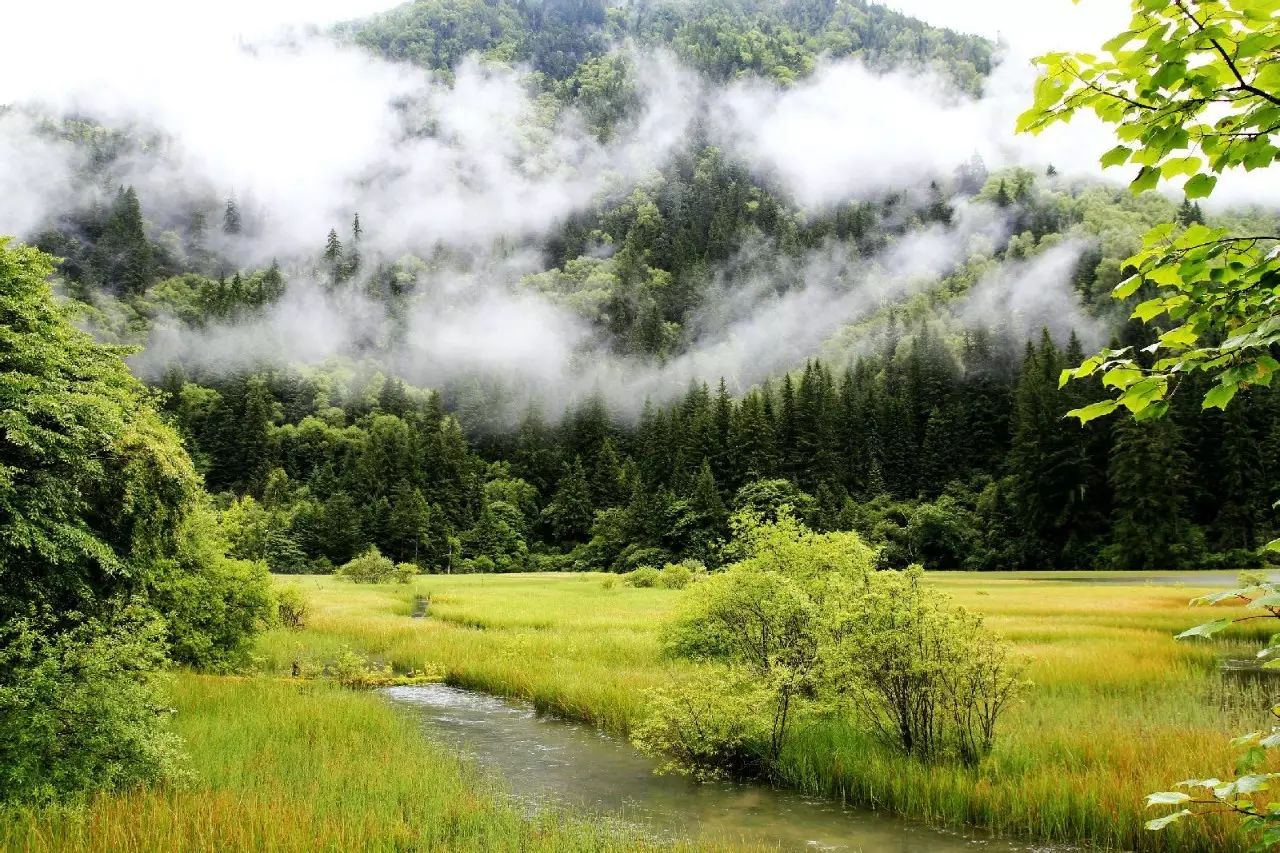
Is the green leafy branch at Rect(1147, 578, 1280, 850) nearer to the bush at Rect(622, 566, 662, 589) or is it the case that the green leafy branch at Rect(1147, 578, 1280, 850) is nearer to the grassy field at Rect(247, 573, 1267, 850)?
the grassy field at Rect(247, 573, 1267, 850)

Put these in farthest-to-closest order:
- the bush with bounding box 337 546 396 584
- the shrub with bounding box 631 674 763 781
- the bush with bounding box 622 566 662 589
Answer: the bush with bounding box 337 546 396 584
the bush with bounding box 622 566 662 589
the shrub with bounding box 631 674 763 781

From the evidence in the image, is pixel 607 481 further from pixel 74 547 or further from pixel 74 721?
pixel 74 721

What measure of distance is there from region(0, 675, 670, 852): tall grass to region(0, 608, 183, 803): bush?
1.71 feet

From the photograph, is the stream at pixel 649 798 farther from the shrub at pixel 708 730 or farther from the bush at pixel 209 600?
the bush at pixel 209 600

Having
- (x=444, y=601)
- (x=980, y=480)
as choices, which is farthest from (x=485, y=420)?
(x=444, y=601)

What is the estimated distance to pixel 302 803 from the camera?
1240cm

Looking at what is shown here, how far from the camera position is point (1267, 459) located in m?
72.8

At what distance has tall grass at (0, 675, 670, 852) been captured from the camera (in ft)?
33.8

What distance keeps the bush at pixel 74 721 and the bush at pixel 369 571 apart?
2779 inches

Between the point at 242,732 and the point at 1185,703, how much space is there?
22719 millimetres

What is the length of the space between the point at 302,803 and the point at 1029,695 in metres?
16.2

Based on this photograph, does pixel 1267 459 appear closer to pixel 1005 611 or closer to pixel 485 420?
pixel 1005 611

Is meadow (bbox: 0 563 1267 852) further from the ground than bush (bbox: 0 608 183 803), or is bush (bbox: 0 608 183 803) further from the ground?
bush (bbox: 0 608 183 803)

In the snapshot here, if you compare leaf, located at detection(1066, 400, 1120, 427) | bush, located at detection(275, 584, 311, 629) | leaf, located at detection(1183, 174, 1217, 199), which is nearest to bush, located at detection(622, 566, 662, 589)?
bush, located at detection(275, 584, 311, 629)
